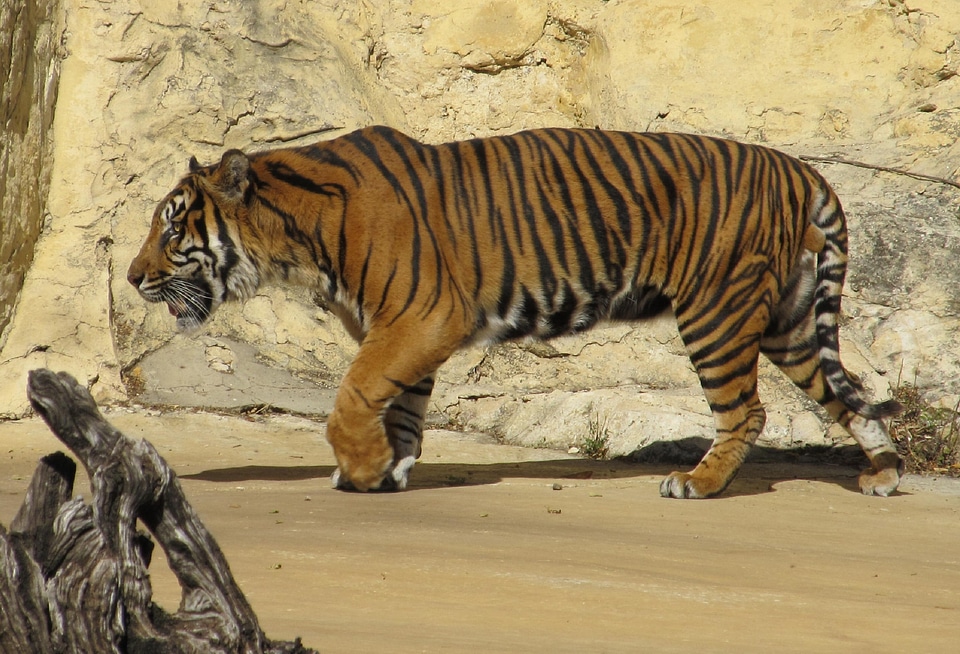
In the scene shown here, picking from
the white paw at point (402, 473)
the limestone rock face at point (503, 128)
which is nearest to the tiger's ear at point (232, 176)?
the white paw at point (402, 473)

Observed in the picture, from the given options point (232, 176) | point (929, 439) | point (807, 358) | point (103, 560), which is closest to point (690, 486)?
point (807, 358)

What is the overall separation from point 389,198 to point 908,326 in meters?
4.18

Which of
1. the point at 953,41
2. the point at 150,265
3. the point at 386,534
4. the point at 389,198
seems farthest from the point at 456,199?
the point at 953,41

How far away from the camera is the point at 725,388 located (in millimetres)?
6082

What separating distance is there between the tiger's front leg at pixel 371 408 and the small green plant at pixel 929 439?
315 cm

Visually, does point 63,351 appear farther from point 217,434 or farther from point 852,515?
point 852,515

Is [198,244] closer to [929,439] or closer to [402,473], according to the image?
[402,473]

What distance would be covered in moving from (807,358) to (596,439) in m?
1.54

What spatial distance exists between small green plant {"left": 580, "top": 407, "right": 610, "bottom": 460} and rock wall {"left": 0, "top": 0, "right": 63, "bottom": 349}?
413cm

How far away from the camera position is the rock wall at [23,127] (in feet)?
26.7

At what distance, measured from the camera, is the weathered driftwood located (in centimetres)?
243

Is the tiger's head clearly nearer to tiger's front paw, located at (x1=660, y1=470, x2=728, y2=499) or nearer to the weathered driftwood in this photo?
tiger's front paw, located at (x1=660, y1=470, x2=728, y2=499)

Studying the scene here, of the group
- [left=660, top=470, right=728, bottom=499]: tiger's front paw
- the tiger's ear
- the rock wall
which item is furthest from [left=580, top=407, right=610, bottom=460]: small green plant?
the rock wall

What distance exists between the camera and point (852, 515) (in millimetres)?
5633
